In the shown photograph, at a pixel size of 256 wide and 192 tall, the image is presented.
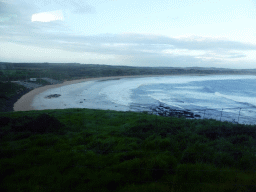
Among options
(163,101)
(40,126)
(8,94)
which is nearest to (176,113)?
(163,101)

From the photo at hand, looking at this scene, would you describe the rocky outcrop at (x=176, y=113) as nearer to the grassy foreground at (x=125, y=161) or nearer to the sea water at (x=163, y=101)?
the sea water at (x=163, y=101)

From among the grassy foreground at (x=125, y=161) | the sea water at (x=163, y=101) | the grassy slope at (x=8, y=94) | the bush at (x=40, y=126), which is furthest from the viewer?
the grassy slope at (x=8, y=94)

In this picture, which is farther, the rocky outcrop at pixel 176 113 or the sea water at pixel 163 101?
the sea water at pixel 163 101

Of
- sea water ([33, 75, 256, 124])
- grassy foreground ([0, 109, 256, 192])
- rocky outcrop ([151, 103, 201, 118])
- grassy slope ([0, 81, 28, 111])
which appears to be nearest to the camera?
grassy foreground ([0, 109, 256, 192])

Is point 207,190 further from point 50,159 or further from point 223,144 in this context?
point 50,159

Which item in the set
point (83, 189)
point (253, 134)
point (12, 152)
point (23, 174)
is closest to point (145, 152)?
point (83, 189)

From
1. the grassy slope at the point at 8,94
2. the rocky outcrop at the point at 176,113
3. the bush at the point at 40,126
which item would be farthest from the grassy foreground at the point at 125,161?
the grassy slope at the point at 8,94

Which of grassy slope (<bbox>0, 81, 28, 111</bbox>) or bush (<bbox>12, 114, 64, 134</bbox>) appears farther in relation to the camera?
→ grassy slope (<bbox>0, 81, 28, 111</bbox>)

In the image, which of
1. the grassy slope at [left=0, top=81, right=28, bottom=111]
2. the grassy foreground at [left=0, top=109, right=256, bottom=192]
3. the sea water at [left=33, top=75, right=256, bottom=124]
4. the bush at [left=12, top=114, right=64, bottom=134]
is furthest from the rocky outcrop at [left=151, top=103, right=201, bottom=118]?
the grassy slope at [left=0, top=81, right=28, bottom=111]

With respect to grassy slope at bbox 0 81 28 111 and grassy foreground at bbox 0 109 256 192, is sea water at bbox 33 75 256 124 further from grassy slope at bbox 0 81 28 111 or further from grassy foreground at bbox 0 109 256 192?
grassy slope at bbox 0 81 28 111

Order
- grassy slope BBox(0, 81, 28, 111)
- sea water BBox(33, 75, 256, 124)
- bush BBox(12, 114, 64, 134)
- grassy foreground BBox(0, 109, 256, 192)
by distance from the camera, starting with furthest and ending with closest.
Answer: grassy slope BBox(0, 81, 28, 111) < sea water BBox(33, 75, 256, 124) < bush BBox(12, 114, 64, 134) < grassy foreground BBox(0, 109, 256, 192)
